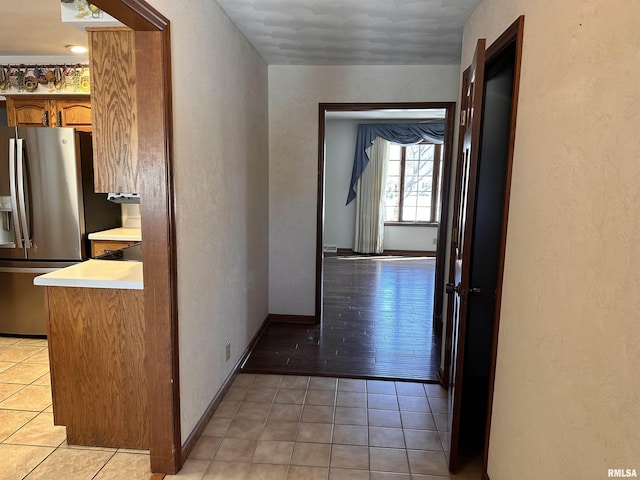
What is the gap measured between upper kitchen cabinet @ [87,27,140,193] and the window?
639 centimetres

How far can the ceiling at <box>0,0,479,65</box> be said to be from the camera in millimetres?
2475

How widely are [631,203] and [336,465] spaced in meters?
1.80

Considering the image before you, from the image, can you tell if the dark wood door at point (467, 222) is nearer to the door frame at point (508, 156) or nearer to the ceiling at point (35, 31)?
the door frame at point (508, 156)

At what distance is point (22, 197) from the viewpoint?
11.5 feet

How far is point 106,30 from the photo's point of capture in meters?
1.96

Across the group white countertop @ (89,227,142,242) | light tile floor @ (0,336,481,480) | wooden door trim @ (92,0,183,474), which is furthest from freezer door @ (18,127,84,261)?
wooden door trim @ (92,0,183,474)

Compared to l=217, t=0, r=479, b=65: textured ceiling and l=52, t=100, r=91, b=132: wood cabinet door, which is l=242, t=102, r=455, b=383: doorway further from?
l=52, t=100, r=91, b=132: wood cabinet door

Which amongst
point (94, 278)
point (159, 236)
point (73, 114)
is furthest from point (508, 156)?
point (73, 114)

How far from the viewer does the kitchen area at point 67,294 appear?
6.87 ft

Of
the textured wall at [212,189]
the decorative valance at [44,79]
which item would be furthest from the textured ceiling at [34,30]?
the textured wall at [212,189]

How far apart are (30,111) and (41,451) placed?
3350 millimetres

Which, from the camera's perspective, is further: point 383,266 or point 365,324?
point 383,266

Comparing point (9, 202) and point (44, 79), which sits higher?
point (44, 79)

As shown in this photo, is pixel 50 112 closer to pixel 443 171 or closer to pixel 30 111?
pixel 30 111
